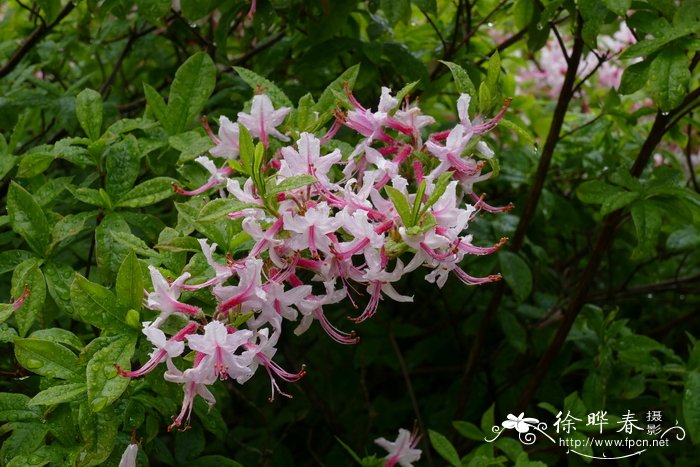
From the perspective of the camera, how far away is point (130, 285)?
1.03 m

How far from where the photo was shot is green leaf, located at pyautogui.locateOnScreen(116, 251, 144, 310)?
3.35ft

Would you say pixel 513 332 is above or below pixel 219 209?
below

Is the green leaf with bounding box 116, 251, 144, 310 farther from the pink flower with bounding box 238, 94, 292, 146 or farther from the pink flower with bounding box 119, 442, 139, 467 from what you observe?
the pink flower with bounding box 238, 94, 292, 146

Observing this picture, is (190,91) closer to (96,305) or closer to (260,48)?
(96,305)

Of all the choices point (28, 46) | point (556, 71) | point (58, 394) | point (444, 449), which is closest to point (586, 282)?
point (444, 449)

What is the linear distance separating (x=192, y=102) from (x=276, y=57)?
0.58m

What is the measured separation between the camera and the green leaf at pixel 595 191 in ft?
5.46

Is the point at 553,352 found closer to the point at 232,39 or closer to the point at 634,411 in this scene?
the point at 634,411

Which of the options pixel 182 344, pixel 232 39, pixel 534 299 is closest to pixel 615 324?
pixel 534 299

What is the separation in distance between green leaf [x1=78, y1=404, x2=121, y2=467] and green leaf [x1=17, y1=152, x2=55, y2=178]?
1.65 feet

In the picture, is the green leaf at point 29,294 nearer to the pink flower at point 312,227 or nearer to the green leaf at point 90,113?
the green leaf at point 90,113

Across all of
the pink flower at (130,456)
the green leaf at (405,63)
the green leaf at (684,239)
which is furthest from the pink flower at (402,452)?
the green leaf at (684,239)

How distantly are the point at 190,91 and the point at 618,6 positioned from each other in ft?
2.62

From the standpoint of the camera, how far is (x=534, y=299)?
227 cm
